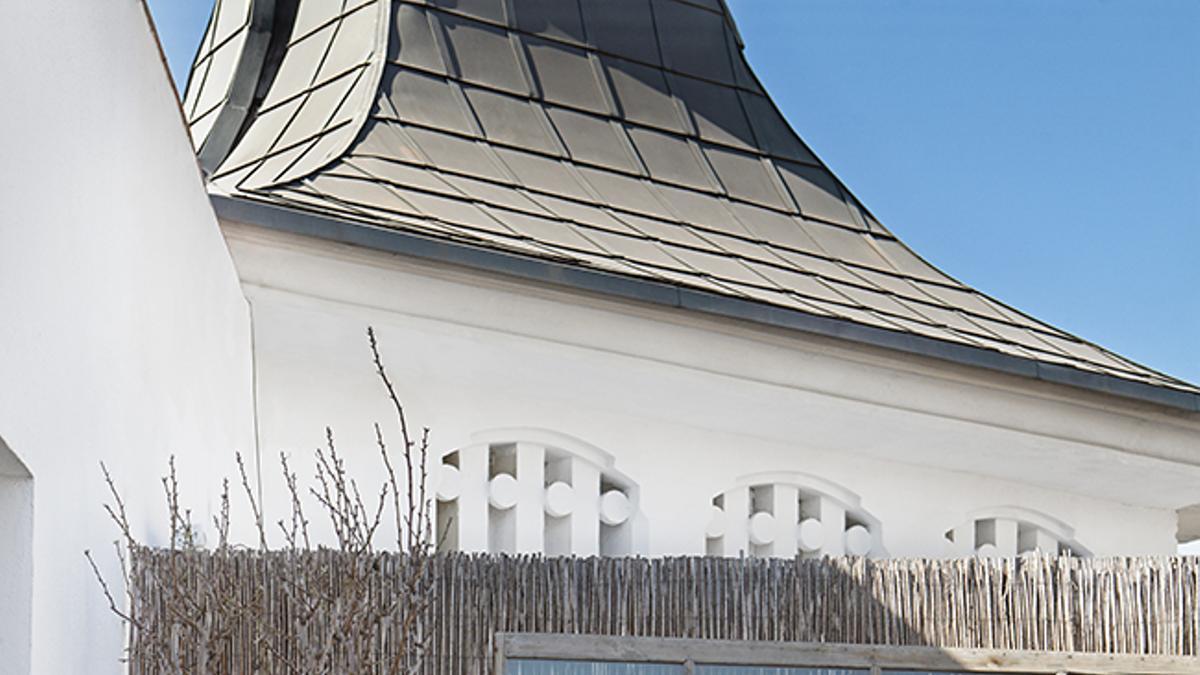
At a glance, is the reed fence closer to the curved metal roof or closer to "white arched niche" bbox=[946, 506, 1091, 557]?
the curved metal roof

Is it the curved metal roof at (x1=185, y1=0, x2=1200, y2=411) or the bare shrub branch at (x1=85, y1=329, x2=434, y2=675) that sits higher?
the curved metal roof at (x1=185, y1=0, x2=1200, y2=411)

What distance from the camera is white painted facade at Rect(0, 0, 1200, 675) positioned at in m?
4.02

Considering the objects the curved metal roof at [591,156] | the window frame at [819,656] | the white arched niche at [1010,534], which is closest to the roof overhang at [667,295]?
the curved metal roof at [591,156]

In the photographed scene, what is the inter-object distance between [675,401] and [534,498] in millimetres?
530

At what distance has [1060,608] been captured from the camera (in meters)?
4.89

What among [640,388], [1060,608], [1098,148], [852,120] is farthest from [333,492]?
[852,120]

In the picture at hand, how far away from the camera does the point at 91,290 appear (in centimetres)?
361

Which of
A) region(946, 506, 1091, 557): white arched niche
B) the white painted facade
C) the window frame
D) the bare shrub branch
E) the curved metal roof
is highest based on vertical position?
the curved metal roof

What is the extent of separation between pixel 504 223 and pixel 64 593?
9.81ft

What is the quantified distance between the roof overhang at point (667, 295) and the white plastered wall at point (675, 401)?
0.21 feet

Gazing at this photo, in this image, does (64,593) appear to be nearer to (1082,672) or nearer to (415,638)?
(415,638)

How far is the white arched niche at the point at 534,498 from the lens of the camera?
598 centimetres

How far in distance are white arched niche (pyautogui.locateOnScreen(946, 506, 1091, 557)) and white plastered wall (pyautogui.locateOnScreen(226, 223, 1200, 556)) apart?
32mm

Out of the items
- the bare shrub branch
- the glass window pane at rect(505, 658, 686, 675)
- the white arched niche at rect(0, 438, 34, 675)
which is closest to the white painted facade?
the bare shrub branch
